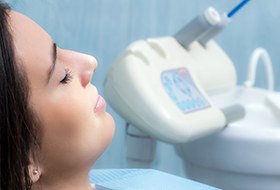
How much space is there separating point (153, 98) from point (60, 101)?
0.33 m

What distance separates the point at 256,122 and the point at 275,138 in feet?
0.42

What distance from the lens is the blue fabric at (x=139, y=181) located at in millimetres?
817

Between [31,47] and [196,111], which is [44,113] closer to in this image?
[31,47]

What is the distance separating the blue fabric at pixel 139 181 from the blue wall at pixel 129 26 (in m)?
0.32

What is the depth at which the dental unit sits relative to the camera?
3.11ft

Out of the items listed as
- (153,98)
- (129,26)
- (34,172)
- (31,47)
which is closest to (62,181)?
(34,172)

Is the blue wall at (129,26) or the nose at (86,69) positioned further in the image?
the blue wall at (129,26)

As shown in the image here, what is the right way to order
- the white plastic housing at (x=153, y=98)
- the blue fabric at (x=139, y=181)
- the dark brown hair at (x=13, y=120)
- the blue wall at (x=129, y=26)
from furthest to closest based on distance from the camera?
the blue wall at (x=129, y=26), the white plastic housing at (x=153, y=98), the blue fabric at (x=139, y=181), the dark brown hair at (x=13, y=120)

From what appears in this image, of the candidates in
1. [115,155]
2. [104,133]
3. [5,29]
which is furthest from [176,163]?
[5,29]

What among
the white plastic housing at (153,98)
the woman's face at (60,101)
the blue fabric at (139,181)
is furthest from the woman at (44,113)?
the white plastic housing at (153,98)

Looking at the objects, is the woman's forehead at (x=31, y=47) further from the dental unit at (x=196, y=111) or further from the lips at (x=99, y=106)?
the dental unit at (x=196, y=111)

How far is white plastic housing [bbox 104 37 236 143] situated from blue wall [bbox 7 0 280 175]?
0.14 m

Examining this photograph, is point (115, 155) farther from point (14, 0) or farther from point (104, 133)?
point (104, 133)

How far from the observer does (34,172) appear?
24.9 inches
